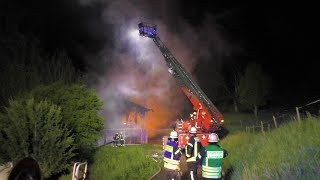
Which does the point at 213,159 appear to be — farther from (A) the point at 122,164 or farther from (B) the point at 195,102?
(B) the point at 195,102

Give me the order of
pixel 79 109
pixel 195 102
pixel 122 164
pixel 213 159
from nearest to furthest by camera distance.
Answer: pixel 213 159 → pixel 79 109 → pixel 122 164 → pixel 195 102

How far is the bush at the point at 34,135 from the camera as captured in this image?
41.0 ft

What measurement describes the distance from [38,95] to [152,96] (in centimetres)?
2383

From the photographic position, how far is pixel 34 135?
503 inches

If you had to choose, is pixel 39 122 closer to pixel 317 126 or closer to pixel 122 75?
pixel 317 126

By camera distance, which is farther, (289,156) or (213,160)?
(213,160)

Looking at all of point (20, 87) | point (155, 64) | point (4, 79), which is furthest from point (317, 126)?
point (155, 64)

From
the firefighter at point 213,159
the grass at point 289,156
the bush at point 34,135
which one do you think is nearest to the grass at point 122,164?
the bush at point 34,135

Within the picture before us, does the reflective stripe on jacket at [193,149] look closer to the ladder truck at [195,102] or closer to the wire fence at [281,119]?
the wire fence at [281,119]

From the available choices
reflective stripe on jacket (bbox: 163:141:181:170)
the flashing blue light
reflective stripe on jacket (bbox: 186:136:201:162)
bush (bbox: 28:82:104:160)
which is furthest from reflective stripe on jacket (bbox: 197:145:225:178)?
the flashing blue light

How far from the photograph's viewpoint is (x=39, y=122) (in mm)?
Result: 12906

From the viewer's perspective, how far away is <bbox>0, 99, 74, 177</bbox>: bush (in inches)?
492

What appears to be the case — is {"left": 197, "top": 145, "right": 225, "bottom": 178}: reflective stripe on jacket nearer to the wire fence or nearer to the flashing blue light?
the wire fence

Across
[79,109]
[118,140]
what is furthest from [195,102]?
[79,109]
